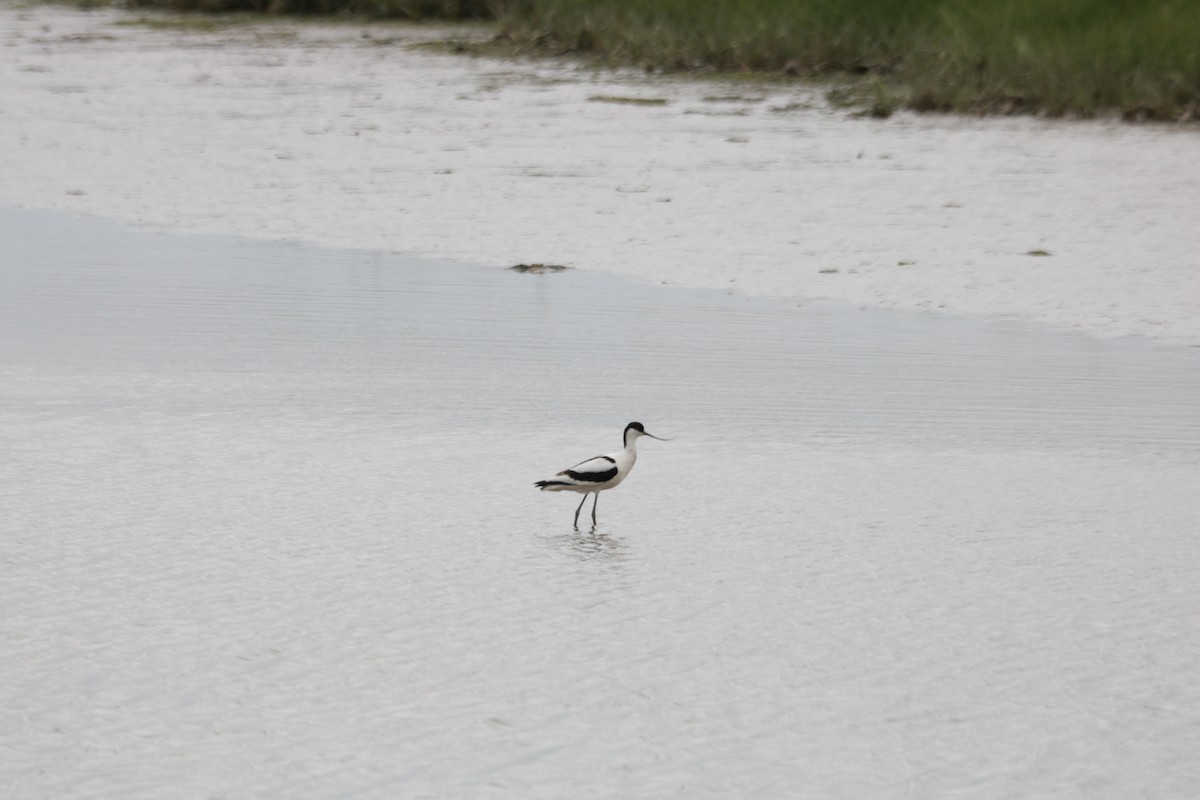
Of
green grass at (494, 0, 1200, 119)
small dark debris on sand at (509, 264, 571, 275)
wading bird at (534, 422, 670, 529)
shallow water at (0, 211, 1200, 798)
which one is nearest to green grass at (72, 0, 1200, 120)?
green grass at (494, 0, 1200, 119)

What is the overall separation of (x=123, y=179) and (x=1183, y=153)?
7013 mm

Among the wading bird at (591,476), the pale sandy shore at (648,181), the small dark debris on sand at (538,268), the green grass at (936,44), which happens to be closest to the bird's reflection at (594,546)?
the wading bird at (591,476)

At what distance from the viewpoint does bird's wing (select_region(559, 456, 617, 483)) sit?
6035 mm

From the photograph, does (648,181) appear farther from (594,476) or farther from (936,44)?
(594,476)

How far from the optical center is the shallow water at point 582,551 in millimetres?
4414

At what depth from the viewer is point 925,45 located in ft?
54.4

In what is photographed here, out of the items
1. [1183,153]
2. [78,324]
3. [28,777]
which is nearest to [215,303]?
[78,324]

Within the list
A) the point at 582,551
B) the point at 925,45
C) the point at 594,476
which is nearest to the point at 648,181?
the point at 925,45

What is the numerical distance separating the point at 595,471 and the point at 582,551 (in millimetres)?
248

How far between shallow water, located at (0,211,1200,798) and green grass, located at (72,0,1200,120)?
6.29 m

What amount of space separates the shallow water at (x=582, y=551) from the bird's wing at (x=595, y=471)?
208 millimetres

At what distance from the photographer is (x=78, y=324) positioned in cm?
900

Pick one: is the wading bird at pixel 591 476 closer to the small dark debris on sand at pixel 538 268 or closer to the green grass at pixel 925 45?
the small dark debris on sand at pixel 538 268

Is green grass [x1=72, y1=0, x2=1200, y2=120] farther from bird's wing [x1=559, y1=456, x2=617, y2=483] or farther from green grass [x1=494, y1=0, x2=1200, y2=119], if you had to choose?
bird's wing [x1=559, y1=456, x2=617, y2=483]
